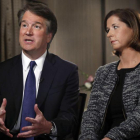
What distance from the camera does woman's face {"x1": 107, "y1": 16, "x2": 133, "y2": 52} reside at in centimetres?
163

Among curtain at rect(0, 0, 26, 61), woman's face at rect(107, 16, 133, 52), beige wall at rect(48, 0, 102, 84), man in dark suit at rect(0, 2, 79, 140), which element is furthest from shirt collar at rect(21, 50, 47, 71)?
beige wall at rect(48, 0, 102, 84)

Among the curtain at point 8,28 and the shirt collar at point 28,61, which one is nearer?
the shirt collar at point 28,61

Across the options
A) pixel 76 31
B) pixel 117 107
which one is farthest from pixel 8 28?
pixel 117 107

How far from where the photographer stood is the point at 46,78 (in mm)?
1617

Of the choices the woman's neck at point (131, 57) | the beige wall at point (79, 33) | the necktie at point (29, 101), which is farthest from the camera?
the beige wall at point (79, 33)

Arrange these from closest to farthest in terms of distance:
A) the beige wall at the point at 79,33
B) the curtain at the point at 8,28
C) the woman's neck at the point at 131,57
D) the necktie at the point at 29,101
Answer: the necktie at the point at 29,101, the woman's neck at the point at 131,57, the curtain at the point at 8,28, the beige wall at the point at 79,33

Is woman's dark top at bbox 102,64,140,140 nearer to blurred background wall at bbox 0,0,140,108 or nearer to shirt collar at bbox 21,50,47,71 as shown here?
shirt collar at bbox 21,50,47,71

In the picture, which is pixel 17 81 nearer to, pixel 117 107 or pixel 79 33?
pixel 117 107

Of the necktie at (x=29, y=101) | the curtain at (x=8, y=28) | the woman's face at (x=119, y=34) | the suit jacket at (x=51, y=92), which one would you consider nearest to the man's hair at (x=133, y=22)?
the woman's face at (x=119, y=34)

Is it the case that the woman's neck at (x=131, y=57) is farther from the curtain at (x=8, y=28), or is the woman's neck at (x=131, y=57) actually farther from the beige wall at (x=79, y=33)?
the beige wall at (x=79, y=33)

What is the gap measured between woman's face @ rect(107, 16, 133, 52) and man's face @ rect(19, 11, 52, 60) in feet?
1.41

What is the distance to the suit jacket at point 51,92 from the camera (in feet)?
5.17

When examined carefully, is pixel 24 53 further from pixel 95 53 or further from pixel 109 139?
pixel 95 53

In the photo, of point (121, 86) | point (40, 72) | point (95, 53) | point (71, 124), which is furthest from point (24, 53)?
point (95, 53)
